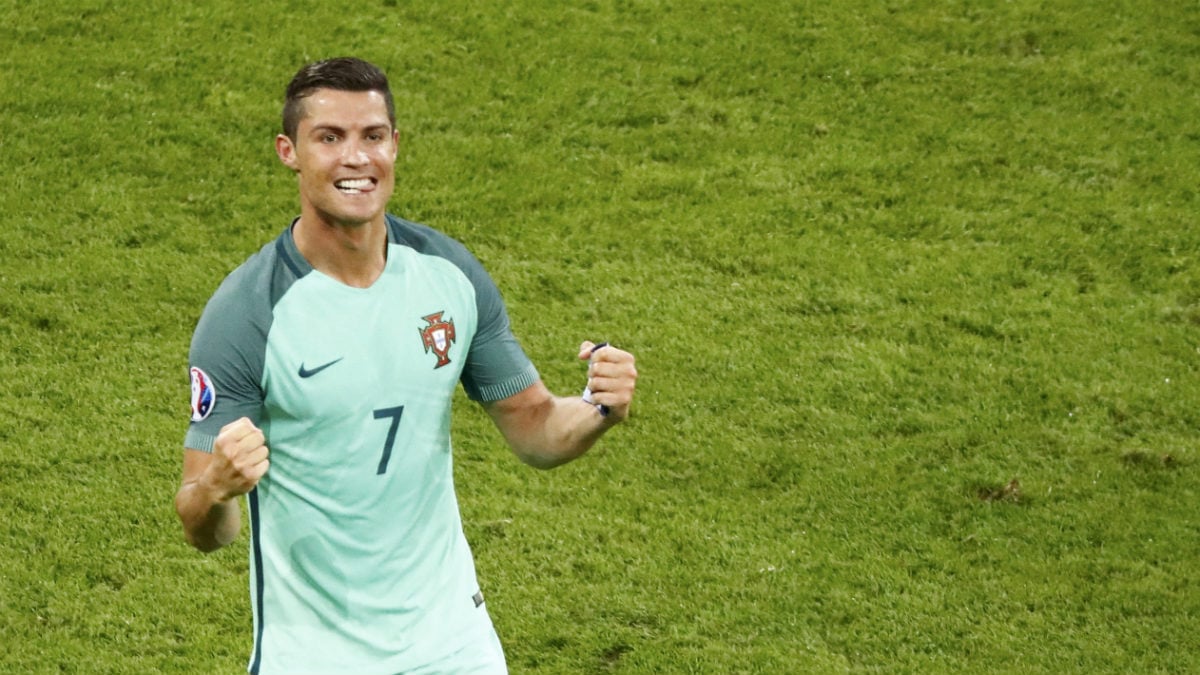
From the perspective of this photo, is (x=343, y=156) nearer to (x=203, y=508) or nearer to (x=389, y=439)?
(x=389, y=439)

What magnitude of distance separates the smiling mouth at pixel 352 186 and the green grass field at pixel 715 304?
309cm

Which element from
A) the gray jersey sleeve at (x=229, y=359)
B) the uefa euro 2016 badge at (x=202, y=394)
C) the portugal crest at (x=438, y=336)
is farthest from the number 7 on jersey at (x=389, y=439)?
the uefa euro 2016 badge at (x=202, y=394)

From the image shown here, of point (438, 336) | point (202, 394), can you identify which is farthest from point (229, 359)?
point (438, 336)

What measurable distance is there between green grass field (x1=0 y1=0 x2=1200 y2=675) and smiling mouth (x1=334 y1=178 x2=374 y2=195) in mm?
3091

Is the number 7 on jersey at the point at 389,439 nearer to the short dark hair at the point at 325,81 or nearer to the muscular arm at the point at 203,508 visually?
the muscular arm at the point at 203,508

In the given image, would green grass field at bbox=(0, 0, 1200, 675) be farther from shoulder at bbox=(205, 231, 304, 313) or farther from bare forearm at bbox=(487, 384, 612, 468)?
shoulder at bbox=(205, 231, 304, 313)

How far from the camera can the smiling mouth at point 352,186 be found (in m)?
4.18

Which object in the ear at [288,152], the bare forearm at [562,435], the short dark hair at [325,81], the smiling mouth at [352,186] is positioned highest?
the short dark hair at [325,81]

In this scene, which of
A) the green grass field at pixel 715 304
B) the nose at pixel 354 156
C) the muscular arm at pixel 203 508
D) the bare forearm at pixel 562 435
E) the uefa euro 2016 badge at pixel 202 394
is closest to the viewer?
the muscular arm at pixel 203 508

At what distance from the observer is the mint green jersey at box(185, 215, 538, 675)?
13.5 feet

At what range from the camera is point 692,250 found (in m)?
9.46

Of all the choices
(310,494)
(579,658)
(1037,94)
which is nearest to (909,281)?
(1037,94)

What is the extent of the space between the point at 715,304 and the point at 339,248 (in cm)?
495

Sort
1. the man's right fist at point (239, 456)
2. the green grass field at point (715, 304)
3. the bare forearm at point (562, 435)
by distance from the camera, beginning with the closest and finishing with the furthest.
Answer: the man's right fist at point (239, 456)
the bare forearm at point (562, 435)
the green grass field at point (715, 304)
